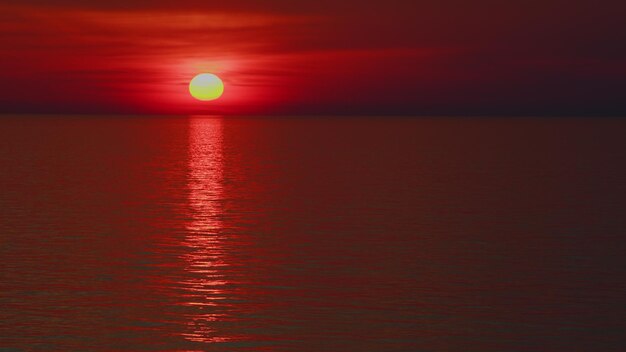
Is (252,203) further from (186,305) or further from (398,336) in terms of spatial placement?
(398,336)

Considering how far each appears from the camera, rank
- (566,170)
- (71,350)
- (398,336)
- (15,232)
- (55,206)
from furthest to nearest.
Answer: (566,170) < (55,206) < (15,232) < (398,336) < (71,350)

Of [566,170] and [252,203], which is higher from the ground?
[566,170]

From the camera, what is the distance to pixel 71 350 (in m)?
22.4

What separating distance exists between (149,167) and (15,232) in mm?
52347

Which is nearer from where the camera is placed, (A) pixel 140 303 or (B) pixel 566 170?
(A) pixel 140 303

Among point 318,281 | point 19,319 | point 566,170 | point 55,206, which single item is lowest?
point 19,319

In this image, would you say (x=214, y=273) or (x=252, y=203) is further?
(x=252, y=203)

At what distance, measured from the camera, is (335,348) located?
22.9 m

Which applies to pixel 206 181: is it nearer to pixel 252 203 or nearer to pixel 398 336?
pixel 252 203

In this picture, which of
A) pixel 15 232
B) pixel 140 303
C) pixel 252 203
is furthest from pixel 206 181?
pixel 140 303

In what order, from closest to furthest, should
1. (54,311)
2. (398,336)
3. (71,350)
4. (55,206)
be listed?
(71,350)
(398,336)
(54,311)
(55,206)

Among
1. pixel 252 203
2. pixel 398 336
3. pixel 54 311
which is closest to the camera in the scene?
pixel 398 336

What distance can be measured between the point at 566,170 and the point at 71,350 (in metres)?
77.4

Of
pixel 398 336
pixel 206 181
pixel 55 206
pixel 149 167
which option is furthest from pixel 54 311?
pixel 149 167
